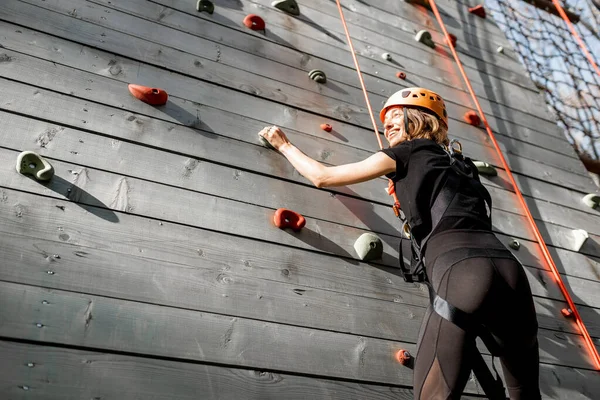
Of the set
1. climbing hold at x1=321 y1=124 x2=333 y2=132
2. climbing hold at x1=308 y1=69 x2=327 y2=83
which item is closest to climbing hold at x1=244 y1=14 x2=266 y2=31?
climbing hold at x1=308 y1=69 x2=327 y2=83

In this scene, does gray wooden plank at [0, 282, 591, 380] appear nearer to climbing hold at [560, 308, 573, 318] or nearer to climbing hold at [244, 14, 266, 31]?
climbing hold at [560, 308, 573, 318]

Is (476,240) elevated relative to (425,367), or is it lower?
elevated

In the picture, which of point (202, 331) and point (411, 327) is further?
point (411, 327)

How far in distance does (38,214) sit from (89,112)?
46cm

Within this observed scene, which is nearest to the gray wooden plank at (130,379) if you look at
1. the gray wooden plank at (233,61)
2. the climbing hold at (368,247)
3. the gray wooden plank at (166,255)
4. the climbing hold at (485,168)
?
the gray wooden plank at (166,255)

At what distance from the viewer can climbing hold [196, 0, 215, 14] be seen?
8.18ft

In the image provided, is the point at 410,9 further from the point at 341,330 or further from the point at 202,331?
the point at 202,331

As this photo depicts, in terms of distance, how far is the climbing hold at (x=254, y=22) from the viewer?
256 cm

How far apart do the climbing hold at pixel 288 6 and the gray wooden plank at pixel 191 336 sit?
1.74 meters

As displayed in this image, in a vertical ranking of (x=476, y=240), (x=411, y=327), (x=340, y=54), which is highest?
(x=476, y=240)

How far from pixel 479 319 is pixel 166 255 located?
0.82m

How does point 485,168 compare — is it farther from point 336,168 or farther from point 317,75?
point 336,168

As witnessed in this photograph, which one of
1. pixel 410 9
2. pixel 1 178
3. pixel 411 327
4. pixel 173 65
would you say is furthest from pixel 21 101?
pixel 410 9

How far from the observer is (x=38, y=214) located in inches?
58.7
